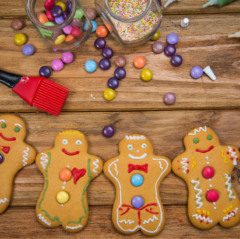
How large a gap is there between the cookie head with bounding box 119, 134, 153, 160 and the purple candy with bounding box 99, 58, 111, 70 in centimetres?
26

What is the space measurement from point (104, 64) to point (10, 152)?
0.45 metres

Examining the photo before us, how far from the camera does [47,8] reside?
0.85 metres

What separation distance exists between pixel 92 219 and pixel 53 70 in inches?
21.4

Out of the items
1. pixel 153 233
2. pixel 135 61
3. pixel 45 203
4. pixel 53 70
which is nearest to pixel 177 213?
pixel 153 233

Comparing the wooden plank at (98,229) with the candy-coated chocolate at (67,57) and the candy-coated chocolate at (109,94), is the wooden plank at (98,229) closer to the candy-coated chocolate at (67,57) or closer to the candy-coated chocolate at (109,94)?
the candy-coated chocolate at (109,94)

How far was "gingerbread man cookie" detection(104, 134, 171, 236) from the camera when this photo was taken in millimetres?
779

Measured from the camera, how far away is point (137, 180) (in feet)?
2.56

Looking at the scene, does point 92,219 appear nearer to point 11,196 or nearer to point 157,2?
point 11,196

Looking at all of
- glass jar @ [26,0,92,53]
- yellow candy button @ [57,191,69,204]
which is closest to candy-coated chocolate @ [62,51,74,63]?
glass jar @ [26,0,92,53]

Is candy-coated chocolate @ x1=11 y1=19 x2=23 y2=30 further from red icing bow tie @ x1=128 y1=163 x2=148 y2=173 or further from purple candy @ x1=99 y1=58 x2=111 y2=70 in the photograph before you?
red icing bow tie @ x1=128 y1=163 x2=148 y2=173

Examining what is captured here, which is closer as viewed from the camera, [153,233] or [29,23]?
[153,233]

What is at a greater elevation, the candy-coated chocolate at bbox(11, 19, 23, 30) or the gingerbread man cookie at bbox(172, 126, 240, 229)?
the candy-coated chocolate at bbox(11, 19, 23, 30)

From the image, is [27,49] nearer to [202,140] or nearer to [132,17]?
[132,17]

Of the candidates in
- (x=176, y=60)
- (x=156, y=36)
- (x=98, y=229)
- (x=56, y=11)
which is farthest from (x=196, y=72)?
(x=98, y=229)
